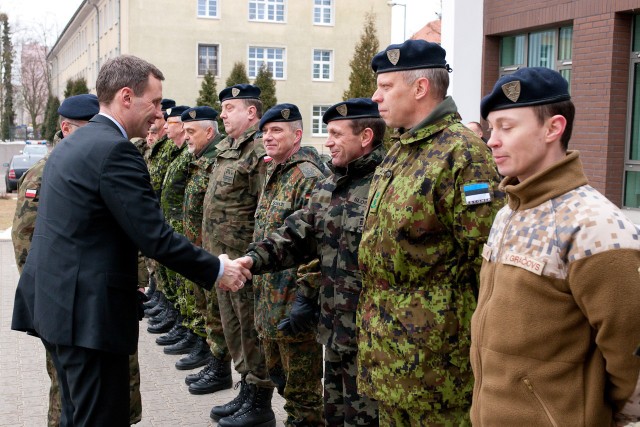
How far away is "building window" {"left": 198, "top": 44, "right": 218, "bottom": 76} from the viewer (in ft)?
130

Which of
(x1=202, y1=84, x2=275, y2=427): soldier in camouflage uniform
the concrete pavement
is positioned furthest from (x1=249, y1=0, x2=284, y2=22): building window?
(x1=202, y1=84, x2=275, y2=427): soldier in camouflage uniform

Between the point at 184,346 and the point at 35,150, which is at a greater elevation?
the point at 35,150

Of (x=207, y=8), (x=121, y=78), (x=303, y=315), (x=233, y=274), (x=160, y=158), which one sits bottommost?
(x=303, y=315)

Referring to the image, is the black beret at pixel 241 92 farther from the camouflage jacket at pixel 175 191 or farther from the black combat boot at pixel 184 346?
the black combat boot at pixel 184 346

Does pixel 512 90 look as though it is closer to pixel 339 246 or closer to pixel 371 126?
pixel 339 246

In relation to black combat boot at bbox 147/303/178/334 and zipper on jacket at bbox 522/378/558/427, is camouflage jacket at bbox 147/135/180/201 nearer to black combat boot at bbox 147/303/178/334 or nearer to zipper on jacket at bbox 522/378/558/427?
black combat boot at bbox 147/303/178/334

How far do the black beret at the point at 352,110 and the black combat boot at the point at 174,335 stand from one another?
4.24 meters

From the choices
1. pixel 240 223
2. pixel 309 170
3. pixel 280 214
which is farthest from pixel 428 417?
pixel 240 223

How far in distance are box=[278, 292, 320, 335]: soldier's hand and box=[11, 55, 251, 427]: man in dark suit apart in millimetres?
863

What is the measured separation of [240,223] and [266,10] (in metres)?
37.7

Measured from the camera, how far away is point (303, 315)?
4062 millimetres

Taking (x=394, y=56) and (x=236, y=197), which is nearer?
(x=394, y=56)

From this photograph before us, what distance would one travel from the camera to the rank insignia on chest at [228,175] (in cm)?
565

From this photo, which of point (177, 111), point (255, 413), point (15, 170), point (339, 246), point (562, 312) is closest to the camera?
point (562, 312)
